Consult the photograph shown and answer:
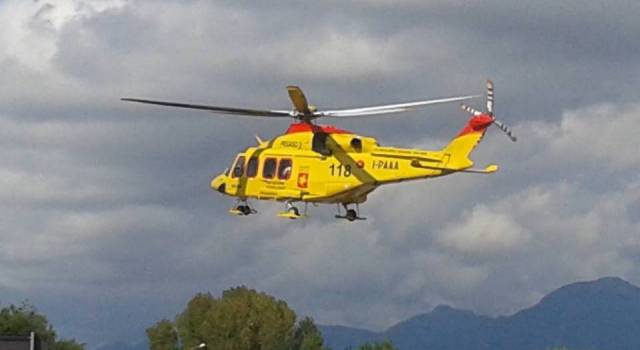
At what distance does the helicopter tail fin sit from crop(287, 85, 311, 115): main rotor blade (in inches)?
320

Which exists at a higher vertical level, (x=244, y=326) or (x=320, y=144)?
(x=244, y=326)

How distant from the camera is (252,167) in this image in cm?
10038

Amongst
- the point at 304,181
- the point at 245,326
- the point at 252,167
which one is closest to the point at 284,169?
the point at 304,181

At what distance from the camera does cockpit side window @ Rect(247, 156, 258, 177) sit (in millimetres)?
100062

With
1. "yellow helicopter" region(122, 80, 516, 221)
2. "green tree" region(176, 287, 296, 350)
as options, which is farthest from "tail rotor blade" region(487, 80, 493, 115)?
"green tree" region(176, 287, 296, 350)

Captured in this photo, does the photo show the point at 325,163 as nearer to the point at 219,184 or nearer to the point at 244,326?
the point at 219,184

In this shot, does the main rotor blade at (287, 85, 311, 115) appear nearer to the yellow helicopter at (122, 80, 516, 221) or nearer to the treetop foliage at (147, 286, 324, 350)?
the yellow helicopter at (122, 80, 516, 221)

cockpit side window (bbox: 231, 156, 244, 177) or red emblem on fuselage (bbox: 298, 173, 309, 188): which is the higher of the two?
cockpit side window (bbox: 231, 156, 244, 177)

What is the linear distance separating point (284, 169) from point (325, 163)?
2.93 m

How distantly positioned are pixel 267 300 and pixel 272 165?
101 meters

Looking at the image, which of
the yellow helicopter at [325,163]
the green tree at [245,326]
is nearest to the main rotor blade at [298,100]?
the yellow helicopter at [325,163]

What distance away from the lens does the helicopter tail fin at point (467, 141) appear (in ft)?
302

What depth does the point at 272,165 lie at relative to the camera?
325 ft

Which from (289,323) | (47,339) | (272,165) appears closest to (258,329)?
(289,323)
